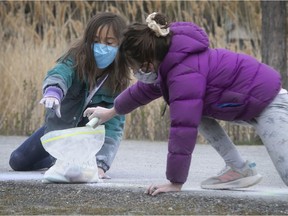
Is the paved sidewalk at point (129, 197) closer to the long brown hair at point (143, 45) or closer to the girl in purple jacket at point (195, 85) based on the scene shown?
the girl in purple jacket at point (195, 85)

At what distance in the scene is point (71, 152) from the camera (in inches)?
193

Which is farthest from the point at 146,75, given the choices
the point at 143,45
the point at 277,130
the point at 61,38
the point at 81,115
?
the point at 61,38

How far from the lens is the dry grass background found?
862cm

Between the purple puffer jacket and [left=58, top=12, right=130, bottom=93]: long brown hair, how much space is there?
0.89 meters

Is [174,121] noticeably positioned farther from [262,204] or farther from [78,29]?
[78,29]

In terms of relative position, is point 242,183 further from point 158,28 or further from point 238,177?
point 158,28

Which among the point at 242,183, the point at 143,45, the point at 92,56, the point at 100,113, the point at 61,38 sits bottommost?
the point at 61,38

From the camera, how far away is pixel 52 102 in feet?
15.7

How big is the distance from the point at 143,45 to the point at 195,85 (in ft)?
1.17

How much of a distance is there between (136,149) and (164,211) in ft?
10.9

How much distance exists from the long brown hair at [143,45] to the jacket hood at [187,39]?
5 centimetres

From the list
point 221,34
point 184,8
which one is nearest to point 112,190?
point 221,34

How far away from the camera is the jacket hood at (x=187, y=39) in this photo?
4301 mm

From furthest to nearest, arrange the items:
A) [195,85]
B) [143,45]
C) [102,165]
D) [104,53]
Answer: [102,165] < [104,53] < [143,45] < [195,85]
